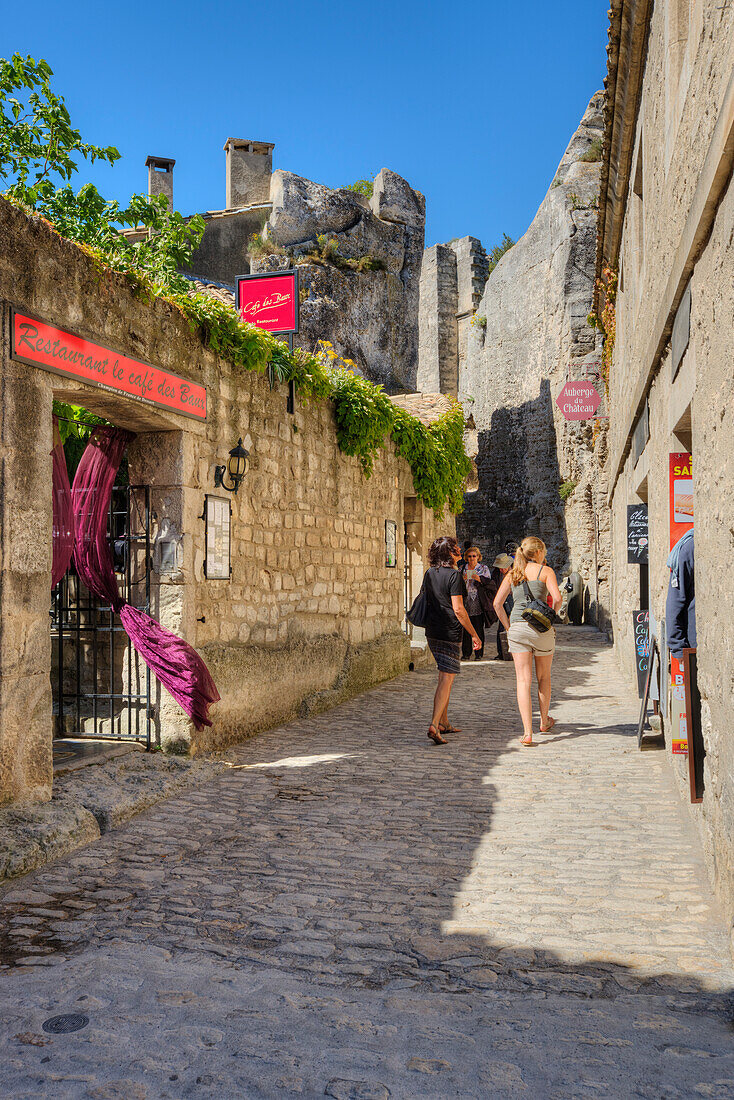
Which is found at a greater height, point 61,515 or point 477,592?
point 61,515

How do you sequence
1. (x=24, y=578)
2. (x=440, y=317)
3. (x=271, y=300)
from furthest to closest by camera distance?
(x=440, y=317) → (x=271, y=300) → (x=24, y=578)

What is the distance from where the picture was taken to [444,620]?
6375 millimetres

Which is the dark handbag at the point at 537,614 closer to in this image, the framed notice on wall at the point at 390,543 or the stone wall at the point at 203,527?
the stone wall at the point at 203,527

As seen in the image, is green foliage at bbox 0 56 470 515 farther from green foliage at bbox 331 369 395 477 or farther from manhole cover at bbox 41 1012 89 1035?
manhole cover at bbox 41 1012 89 1035

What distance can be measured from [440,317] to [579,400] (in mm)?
16438

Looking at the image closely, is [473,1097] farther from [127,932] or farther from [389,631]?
[389,631]

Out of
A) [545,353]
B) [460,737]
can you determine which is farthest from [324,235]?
[460,737]

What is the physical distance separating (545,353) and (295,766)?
18.1m

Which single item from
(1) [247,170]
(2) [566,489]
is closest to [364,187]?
(1) [247,170]

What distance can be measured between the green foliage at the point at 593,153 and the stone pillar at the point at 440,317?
32.6 feet

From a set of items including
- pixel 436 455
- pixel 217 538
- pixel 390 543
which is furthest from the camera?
pixel 436 455

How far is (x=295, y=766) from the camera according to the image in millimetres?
5633

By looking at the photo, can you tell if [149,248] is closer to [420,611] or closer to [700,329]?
[420,611]

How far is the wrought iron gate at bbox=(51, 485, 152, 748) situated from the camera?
5762 millimetres
